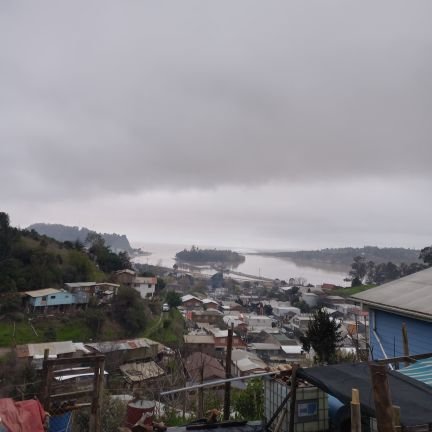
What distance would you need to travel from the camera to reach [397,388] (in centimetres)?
231

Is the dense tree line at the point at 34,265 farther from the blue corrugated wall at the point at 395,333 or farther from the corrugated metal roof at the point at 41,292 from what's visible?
the blue corrugated wall at the point at 395,333

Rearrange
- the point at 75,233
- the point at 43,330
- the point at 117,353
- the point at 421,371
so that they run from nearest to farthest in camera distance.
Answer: the point at 421,371 → the point at 117,353 → the point at 43,330 → the point at 75,233

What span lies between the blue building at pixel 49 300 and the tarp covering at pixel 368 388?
66.6ft

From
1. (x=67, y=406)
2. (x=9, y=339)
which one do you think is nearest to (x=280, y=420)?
(x=67, y=406)

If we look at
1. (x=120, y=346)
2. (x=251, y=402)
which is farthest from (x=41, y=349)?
(x=251, y=402)

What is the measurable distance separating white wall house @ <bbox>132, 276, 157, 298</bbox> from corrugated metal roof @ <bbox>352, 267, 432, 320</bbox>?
948 inches

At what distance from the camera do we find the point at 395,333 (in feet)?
16.3

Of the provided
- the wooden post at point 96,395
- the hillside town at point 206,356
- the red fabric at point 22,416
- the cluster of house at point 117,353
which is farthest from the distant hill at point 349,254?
the red fabric at point 22,416

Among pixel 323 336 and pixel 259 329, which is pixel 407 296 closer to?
pixel 323 336

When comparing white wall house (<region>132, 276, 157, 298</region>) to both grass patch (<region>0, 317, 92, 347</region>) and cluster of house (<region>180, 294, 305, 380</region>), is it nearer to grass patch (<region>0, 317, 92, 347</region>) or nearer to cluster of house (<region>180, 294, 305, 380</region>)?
cluster of house (<region>180, 294, 305, 380</region>)

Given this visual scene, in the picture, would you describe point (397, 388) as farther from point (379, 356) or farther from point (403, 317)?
point (379, 356)

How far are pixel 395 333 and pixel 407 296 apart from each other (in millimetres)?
509

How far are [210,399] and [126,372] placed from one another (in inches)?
300

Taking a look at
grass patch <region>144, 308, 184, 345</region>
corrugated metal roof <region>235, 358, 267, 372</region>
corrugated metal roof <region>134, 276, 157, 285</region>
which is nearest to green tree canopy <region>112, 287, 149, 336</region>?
grass patch <region>144, 308, 184, 345</region>
